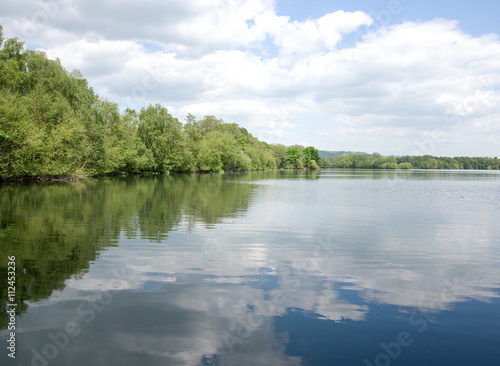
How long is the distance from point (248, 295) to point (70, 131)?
49442 millimetres

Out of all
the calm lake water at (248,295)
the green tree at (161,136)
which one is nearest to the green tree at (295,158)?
the green tree at (161,136)

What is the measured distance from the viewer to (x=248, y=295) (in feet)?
28.2

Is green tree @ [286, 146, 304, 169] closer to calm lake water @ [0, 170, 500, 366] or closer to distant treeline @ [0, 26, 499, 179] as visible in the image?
distant treeline @ [0, 26, 499, 179]

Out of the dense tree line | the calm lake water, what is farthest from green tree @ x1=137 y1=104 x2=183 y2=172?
the calm lake water

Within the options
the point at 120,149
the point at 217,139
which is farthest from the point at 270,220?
the point at 217,139

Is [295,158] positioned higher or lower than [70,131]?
higher

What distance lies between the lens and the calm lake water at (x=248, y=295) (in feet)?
20.3

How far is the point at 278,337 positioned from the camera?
662 cm

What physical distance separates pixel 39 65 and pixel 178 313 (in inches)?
2277

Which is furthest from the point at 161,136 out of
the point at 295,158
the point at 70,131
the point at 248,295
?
the point at 295,158

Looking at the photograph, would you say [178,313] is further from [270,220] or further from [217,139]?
[217,139]

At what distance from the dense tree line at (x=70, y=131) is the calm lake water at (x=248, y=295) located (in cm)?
3044

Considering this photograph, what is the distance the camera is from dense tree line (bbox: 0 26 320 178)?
1720 inches

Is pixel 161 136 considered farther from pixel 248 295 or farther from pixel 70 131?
pixel 248 295
